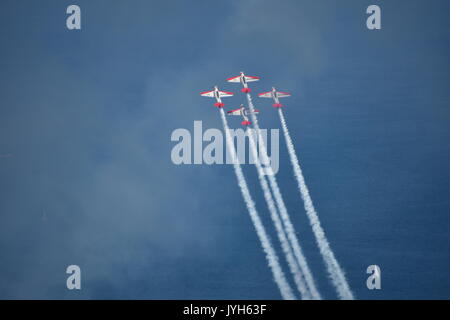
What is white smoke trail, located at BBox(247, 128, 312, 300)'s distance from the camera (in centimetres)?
2975

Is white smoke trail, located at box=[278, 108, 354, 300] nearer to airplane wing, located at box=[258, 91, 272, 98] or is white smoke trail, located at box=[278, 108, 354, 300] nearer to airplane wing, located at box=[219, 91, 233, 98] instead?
airplane wing, located at box=[258, 91, 272, 98]

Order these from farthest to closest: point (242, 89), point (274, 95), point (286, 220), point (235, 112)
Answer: point (274, 95), point (286, 220), point (235, 112), point (242, 89)

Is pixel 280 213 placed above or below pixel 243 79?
below

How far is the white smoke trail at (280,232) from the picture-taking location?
97.6ft

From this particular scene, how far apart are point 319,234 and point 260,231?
2617mm

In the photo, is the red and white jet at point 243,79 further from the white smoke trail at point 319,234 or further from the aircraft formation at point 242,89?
the white smoke trail at point 319,234

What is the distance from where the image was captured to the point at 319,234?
3225 centimetres

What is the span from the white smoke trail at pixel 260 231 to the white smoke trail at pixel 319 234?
6.56 ft

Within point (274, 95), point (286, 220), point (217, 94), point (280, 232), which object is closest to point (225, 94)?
point (217, 94)

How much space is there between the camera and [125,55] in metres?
34.4

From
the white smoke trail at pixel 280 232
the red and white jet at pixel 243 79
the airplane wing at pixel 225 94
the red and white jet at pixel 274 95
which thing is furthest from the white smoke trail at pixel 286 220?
the airplane wing at pixel 225 94

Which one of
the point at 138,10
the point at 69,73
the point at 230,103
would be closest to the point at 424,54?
the point at 230,103

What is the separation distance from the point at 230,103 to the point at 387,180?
7.87 meters

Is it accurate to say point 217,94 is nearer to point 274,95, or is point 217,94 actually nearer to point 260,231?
point 274,95
